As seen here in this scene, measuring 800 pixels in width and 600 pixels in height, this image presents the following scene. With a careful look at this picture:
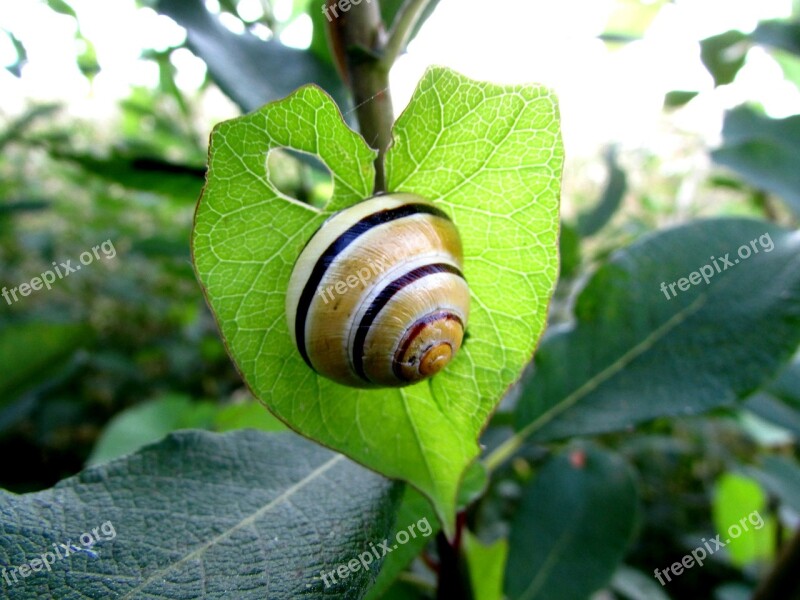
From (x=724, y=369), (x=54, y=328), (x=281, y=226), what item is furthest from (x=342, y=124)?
(x=54, y=328)

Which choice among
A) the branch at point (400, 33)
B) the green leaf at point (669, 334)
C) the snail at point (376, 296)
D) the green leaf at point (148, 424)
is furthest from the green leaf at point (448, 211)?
the green leaf at point (148, 424)

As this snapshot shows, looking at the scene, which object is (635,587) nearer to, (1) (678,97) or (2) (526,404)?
(2) (526,404)

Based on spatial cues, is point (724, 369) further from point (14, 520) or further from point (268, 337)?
point (14, 520)

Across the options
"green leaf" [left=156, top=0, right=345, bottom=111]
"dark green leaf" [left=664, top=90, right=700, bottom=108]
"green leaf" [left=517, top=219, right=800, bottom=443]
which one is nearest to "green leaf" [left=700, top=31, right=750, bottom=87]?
"dark green leaf" [left=664, top=90, right=700, bottom=108]

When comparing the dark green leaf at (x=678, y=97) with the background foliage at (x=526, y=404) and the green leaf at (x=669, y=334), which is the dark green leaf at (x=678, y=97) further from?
the green leaf at (x=669, y=334)

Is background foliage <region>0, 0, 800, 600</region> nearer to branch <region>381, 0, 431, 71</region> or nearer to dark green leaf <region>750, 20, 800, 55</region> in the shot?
dark green leaf <region>750, 20, 800, 55</region>

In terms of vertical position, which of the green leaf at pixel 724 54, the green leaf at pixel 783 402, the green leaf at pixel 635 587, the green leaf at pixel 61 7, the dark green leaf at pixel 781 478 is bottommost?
the green leaf at pixel 635 587
